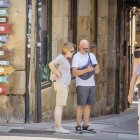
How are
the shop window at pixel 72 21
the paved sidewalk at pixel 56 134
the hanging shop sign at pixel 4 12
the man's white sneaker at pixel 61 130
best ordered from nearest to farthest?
the paved sidewalk at pixel 56 134
the man's white sneaker at pixel 61 130
the hanging shop sign at pixel 4 12
the shop window at pixel 72 21

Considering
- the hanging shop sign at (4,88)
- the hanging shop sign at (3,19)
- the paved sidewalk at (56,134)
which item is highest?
the hanging shop sign at (3,19)

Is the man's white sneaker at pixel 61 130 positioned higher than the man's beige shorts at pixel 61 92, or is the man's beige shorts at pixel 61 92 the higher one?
the man's beige shorts at pixel 61 92

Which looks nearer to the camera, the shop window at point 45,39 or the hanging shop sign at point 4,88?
the hanging shop sign at point 4,88

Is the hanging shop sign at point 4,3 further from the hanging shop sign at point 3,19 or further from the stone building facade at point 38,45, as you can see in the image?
the hanging shop sign at point 3,19

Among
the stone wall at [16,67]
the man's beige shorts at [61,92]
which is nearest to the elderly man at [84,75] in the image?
the man's beige shorts at [61,92]

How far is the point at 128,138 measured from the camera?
32.9 ft

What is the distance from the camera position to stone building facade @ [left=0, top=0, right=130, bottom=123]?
11.1m

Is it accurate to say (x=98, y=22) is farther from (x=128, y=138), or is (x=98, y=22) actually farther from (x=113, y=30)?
(x=128, y=138)

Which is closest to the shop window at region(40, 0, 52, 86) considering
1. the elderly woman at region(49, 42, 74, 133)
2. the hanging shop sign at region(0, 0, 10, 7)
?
the hanging shop sign at region(0, 0, 10, 7)

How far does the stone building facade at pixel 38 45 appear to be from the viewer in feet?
36.5

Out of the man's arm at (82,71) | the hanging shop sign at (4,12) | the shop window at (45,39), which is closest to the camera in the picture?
the man's arm at (82,71)

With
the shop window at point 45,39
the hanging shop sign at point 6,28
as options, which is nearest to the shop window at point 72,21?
the shop window at point 45,39

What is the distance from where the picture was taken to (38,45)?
11.5 m

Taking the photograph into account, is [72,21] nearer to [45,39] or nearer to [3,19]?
[45,39]
